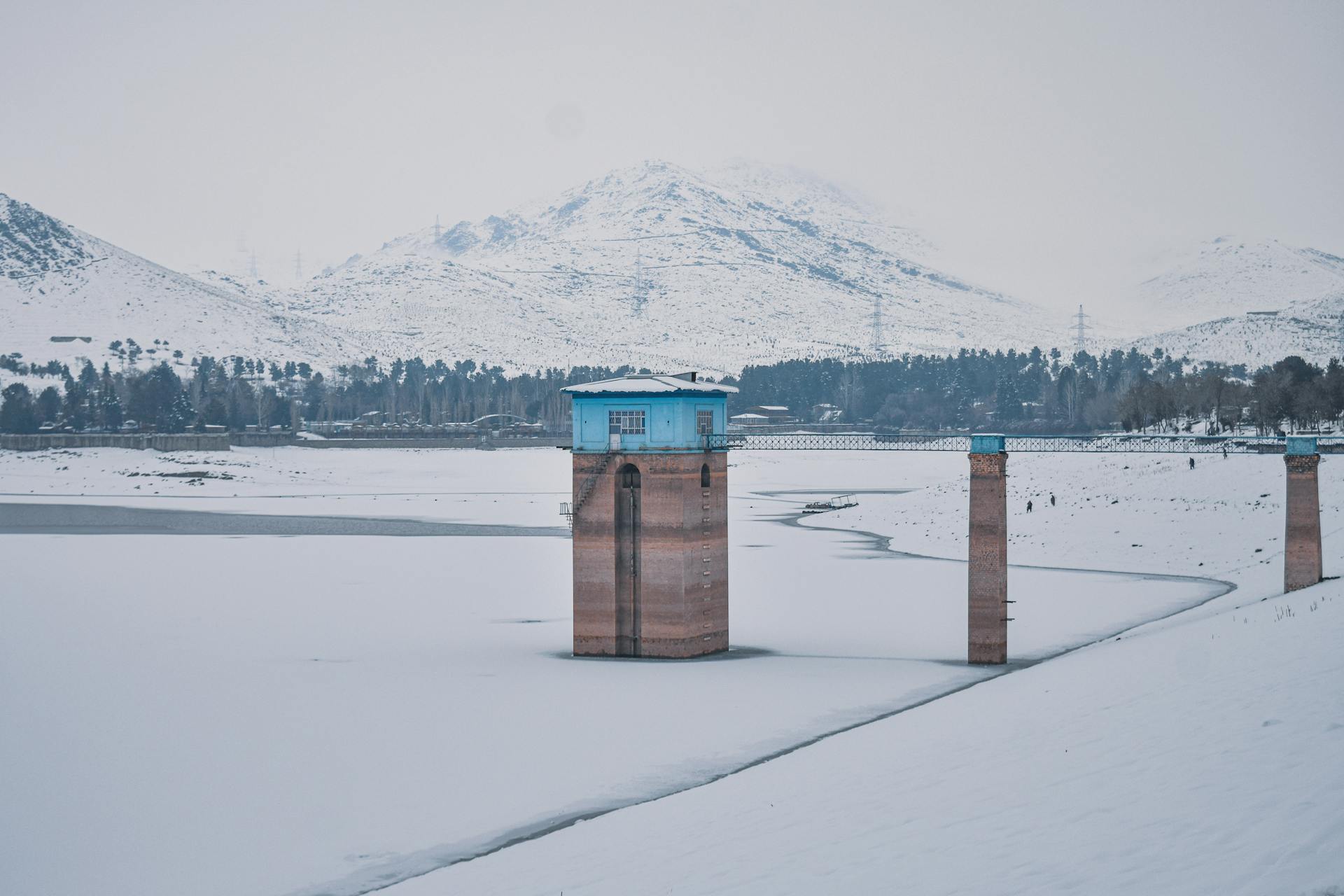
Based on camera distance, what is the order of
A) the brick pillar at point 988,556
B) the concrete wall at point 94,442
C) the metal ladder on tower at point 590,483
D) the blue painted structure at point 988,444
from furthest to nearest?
the concrete wall at point 94,442, the metal ladder on tower at point 590,483, the blue painted structure at point 988,444, the brick pillar at point 988,556

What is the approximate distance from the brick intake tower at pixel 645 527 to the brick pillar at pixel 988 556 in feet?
25.0

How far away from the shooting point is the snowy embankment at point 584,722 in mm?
21594

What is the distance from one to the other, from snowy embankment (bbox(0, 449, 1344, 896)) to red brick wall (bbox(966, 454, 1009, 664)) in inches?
60.3

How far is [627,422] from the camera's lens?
147 feet

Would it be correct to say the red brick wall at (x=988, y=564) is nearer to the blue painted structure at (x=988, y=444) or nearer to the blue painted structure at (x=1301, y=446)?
the blue painted structure at (x=988, y=444)

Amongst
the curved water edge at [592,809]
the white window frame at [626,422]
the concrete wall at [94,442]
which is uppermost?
the white window frame at [626,422]

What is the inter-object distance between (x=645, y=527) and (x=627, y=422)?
333 cm

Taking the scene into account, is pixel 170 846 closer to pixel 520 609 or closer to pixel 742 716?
pixel 742 716

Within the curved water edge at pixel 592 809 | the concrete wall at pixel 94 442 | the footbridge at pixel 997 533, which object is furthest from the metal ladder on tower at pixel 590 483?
the concrete wall at pixel 94 442

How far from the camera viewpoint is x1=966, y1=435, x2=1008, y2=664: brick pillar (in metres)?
41.0

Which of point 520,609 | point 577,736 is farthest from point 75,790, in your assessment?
point 520,609

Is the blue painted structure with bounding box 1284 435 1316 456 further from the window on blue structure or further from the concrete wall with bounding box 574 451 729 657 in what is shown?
the window on blue structure

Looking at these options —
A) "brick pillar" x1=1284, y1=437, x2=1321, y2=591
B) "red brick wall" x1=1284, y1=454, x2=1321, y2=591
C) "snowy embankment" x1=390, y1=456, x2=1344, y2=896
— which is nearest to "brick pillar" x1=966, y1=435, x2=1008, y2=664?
"snowy embankment" x1=390, y1=456, x2=1344, y2=896

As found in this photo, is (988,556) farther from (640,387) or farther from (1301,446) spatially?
(1301,446)
